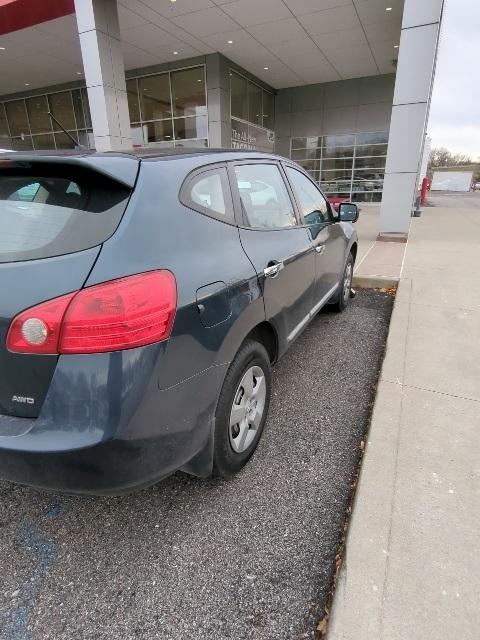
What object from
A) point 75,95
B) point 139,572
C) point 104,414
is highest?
point 75,95

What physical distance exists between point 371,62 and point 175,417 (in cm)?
1861

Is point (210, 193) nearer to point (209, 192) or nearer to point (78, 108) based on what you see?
point (209, 192)

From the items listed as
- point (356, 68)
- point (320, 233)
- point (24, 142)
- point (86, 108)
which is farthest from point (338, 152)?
point (320, 233)

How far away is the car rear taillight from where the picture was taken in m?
1.42

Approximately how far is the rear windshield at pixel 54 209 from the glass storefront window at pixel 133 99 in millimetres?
17831

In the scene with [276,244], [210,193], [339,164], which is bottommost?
[276,244]

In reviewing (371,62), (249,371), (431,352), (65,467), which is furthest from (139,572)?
(371,62)

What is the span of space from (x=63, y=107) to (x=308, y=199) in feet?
66.8

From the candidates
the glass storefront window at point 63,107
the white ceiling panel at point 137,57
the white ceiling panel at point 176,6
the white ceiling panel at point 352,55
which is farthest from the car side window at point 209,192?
the glass storefront window at point 63,107

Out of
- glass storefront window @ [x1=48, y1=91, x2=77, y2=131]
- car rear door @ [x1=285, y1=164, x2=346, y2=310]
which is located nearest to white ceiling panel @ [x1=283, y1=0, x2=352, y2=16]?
car rear door @ [x1=285, y1=164, x2=346, y2=310]

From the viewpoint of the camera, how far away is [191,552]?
1.86 metres

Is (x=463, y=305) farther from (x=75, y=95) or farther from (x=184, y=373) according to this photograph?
(x=75, y=95)

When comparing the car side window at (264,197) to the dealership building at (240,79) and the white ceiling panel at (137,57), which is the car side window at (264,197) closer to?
the dealership building at (240,79)

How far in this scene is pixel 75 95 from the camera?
1880 cm
